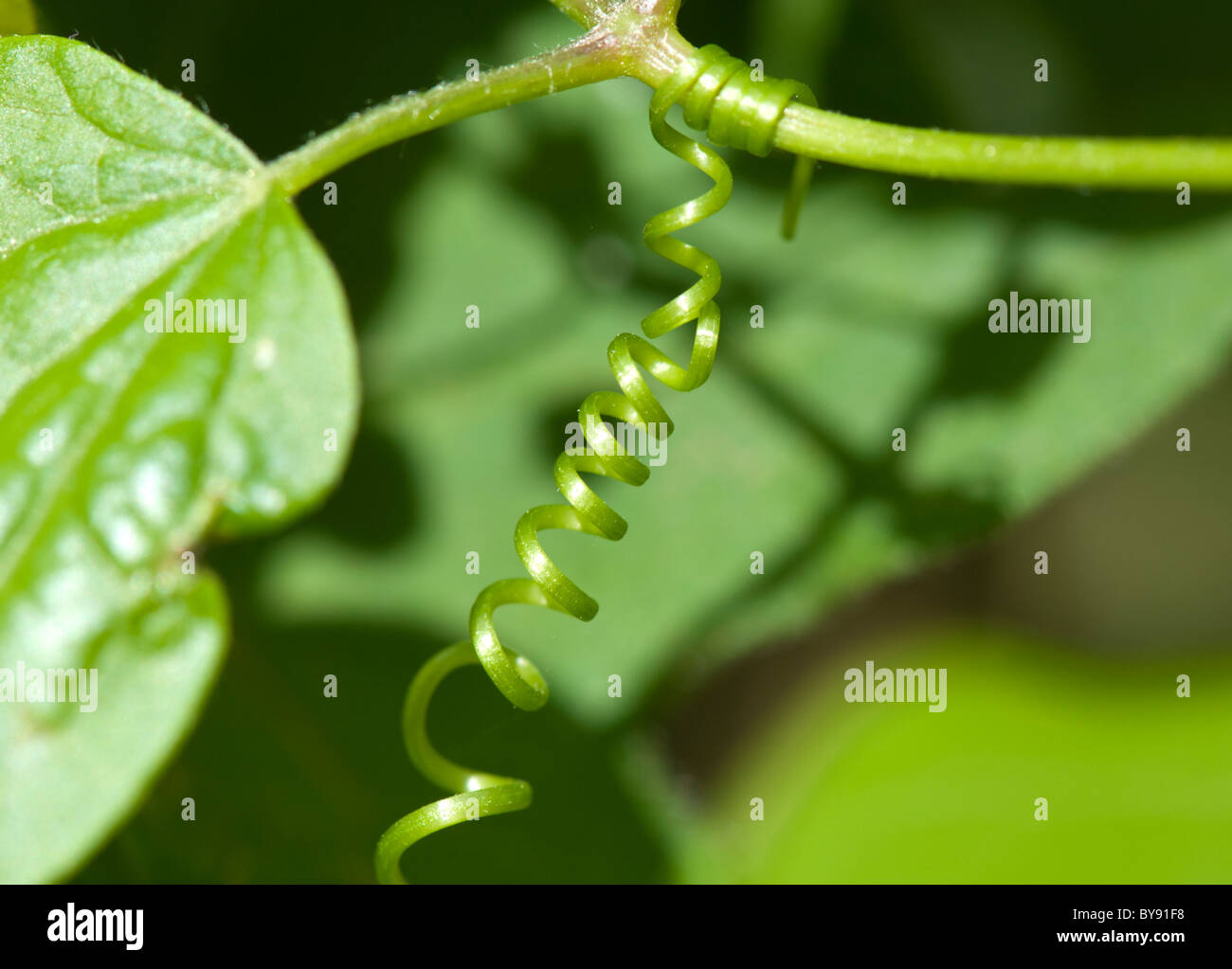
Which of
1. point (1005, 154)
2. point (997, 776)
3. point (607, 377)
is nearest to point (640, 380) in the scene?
point (1005, 154)

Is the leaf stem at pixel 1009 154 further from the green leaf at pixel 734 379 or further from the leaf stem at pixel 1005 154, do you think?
the green leaf at pixel 734 379

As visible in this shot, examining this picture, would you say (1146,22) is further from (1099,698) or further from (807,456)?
(1099,698)

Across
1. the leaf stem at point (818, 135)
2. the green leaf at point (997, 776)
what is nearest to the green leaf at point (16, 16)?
the leaf stem at point (818, 135)

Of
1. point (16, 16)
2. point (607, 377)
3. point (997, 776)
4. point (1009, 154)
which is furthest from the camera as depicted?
point (997, 776)

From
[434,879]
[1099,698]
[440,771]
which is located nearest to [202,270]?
[440,771]

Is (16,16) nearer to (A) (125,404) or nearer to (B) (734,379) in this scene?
(A) (125,404)

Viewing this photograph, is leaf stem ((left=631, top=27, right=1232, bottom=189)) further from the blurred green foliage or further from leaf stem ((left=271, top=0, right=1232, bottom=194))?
the blurred green foliage
